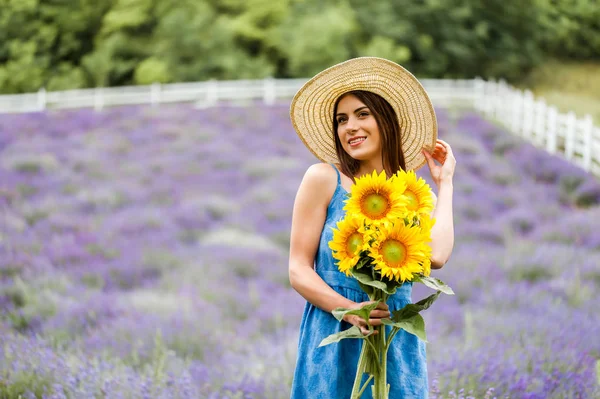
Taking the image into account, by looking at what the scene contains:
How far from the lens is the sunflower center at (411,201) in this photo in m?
1.85

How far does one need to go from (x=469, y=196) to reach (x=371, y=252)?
336 inches

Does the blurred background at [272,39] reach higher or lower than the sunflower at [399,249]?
higher

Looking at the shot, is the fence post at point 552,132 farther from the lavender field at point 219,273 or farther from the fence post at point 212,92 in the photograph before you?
the fence post at point 212,92

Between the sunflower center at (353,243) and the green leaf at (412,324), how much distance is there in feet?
0.72

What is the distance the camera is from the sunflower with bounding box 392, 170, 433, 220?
1.86 meters

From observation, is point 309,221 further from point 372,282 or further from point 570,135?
point 570,135

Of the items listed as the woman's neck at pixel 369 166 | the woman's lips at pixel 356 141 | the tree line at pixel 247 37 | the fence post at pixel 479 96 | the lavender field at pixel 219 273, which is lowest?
the lavender field at pixel 219 273

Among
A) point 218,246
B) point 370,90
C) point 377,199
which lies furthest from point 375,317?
point 218,246

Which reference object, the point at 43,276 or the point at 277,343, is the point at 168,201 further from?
the point at 277,343

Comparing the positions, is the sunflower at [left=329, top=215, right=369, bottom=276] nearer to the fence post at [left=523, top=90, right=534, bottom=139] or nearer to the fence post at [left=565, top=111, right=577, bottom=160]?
the fence post at [left=565, top=111, right=577, bottom=160]

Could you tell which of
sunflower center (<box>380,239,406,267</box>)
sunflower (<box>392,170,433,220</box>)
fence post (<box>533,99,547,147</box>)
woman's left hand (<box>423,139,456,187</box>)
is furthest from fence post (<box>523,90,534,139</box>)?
sunflower center (<box>380,239,406,267</box>)

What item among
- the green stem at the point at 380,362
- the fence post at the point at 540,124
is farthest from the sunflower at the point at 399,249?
the fence post at the point at 540,124

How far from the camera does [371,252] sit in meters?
1.79

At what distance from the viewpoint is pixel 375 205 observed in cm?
182
